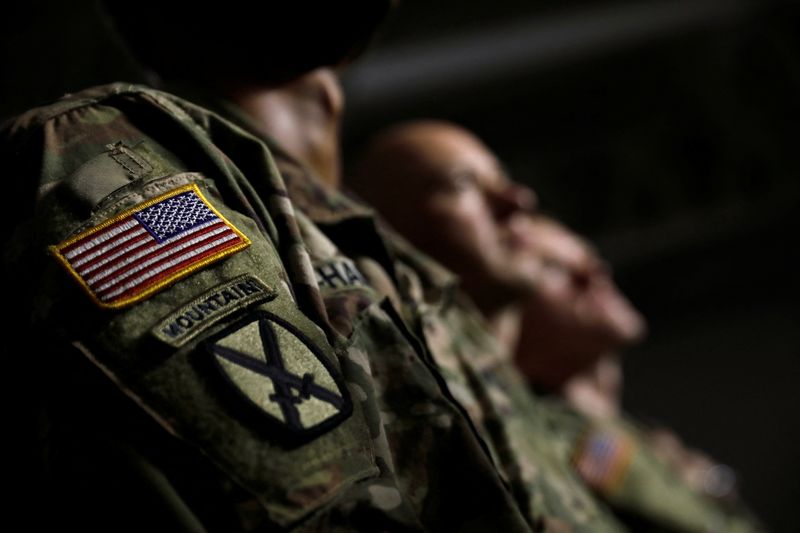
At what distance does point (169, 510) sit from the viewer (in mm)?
466

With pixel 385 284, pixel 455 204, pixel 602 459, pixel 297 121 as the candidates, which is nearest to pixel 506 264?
pixel 455 204

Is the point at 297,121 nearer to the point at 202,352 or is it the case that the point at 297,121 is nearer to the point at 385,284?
the point at 385,284

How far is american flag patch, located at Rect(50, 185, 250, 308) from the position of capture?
499mm

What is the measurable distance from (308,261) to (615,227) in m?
2.62

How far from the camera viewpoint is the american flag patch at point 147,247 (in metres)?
0.50

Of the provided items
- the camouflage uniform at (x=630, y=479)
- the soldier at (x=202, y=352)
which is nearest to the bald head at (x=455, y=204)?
the camouflage uniform at (x=630, y=479)

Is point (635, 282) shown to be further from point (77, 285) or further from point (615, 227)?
point (77, 285)

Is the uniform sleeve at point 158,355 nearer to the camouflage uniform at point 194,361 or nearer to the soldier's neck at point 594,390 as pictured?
the camouflage uniform at point 194,361

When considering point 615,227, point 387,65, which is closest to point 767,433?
point 615,227

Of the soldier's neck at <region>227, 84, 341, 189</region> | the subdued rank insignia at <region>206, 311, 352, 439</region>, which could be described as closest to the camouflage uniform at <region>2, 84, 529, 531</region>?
the subdued rank insignia at <region>206, 311, 352, 439</region>

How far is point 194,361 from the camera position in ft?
1.57

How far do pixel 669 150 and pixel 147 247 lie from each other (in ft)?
8.97

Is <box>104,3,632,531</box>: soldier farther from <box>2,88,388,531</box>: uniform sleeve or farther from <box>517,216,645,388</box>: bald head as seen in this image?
<box>517,216,645,388</box>: bald head

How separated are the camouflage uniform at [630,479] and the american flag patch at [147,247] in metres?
0.90
